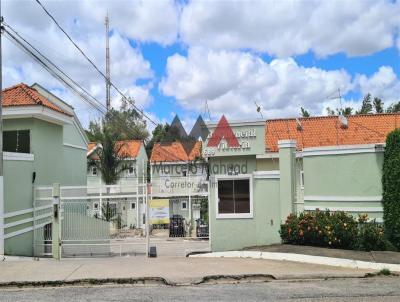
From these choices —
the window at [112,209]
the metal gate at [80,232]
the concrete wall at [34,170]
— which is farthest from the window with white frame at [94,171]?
the metal gate at [80,232]

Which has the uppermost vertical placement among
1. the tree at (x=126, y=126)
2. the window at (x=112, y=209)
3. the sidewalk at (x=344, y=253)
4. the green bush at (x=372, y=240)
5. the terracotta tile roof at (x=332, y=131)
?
the tree at (x=126, y=126)

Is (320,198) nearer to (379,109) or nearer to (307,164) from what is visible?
(307,164)

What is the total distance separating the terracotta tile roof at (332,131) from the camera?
29.4 metres

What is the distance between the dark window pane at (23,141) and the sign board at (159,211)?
17.7 ft

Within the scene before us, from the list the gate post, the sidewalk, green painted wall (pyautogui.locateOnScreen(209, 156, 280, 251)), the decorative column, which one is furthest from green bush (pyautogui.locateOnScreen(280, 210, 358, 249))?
the gate post

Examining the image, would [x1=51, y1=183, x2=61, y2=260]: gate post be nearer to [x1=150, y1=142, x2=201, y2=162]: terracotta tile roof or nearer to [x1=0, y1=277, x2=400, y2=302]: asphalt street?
[x1=0, y1=277, x2=400, y2=302]: asphalt street

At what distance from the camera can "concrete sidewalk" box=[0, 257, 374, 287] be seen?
10219 mm

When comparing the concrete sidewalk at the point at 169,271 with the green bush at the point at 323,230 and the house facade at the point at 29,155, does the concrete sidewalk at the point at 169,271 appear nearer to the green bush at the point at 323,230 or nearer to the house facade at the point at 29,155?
the green bush at the point at 323,230

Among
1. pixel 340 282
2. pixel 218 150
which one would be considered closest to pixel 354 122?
pixel 218 150

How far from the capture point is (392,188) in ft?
42.5

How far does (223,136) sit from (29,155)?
6.70 m

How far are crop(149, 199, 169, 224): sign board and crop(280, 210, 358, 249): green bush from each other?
462cm

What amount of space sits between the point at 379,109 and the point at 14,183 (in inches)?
1797

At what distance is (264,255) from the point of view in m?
13.2
